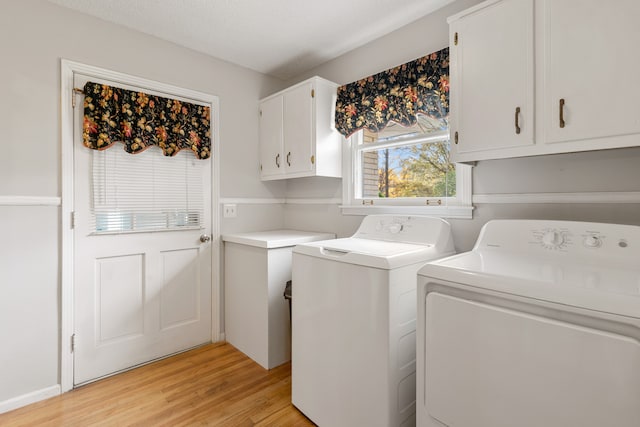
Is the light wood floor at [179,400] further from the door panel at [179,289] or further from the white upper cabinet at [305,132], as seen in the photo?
the white upper cabinet at [305,132]

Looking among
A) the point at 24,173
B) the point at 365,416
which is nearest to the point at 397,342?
the point at 365,416

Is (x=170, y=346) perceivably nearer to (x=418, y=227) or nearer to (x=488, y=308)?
(x=418, y=227)

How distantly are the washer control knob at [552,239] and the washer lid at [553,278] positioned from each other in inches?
2.6

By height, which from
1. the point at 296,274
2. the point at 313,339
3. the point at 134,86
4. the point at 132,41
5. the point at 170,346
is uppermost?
→ the point at 132,41

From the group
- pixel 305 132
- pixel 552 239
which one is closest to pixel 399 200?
pixel 305 132

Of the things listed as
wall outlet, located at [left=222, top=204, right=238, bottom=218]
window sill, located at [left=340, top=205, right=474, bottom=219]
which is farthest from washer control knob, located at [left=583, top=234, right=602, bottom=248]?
wall outlet, located at [left=222, top=204, right=238, bottom=218]

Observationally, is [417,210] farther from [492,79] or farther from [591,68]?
[591,68]

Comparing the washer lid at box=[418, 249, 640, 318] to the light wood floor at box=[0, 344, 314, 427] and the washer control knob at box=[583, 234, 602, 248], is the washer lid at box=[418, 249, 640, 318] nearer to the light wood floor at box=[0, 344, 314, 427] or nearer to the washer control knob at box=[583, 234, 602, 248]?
the washer control knob at box=[583, 234, 602, 248]

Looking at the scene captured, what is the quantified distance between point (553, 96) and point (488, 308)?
920 mm

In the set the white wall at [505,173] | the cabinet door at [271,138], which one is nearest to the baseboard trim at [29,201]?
the cabinet door at [271,138]

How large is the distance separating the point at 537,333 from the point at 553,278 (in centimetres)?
19

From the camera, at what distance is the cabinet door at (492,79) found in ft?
4.50

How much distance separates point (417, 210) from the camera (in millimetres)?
2082

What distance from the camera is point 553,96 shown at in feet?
4.26
